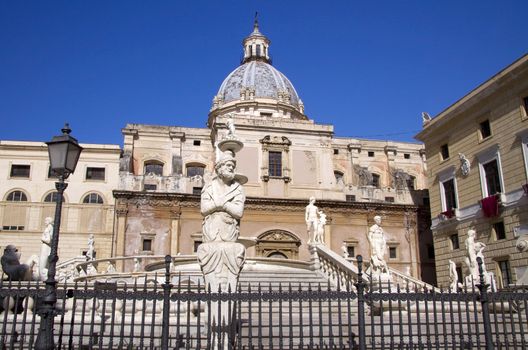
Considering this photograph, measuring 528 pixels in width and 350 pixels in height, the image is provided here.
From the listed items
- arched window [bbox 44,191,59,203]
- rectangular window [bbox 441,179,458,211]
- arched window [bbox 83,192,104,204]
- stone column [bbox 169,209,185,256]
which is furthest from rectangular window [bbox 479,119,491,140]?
arched window [bbox 44,191,59,203]

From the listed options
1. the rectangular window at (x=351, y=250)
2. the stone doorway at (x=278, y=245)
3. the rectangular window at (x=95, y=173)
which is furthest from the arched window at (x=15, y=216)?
the rectangular window at (x=351, y=250)

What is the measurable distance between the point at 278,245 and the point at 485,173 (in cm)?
1338

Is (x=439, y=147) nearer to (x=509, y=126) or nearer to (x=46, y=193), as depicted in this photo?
(x=509, y=126)

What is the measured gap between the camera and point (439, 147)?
92.2 ft

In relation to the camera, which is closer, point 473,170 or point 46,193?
point 473,170

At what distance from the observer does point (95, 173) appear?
1329 inches

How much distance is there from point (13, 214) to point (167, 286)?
96.9 ft

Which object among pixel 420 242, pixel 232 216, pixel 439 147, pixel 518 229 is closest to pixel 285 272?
pixel 232 216

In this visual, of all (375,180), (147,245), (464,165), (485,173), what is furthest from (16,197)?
(485,173)

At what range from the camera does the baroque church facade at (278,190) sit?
103 ft

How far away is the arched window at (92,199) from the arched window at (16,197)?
3789 millimetres

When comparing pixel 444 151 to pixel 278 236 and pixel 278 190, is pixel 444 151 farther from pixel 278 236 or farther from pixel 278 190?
pixel 278 236

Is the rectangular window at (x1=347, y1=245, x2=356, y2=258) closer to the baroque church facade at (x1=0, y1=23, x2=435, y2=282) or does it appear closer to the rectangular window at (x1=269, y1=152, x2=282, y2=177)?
the baroque church facade at (x1=0, y1=23, x2=435, y2=282)

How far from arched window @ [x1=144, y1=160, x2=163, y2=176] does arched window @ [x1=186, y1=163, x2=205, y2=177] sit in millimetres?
1915
